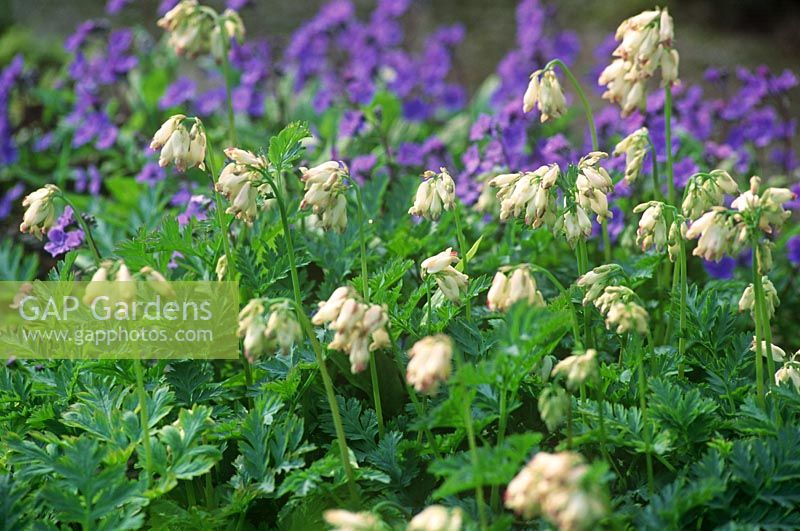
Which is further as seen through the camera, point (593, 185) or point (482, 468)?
point (593, 185)

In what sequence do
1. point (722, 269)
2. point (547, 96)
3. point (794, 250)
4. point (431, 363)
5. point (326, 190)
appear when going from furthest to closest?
point (794, 250) → point (722, 269) → point (547, 96) → point (326, 190) → point (431, 363)

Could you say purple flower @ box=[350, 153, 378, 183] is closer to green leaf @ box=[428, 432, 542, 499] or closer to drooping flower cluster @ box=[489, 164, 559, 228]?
drooping flower cluster @ box=[489, 164, 559, 228]

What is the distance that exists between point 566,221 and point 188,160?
105cm

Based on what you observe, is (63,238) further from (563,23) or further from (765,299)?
(563,23)

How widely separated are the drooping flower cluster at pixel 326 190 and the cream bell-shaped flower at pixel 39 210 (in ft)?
2.48

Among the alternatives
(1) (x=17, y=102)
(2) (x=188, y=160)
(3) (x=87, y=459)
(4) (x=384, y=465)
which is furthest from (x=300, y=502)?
(1) (x=17, y=102)

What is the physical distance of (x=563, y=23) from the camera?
8.15 meters

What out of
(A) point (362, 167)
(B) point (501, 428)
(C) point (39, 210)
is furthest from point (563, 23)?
(B) point (501, 428)

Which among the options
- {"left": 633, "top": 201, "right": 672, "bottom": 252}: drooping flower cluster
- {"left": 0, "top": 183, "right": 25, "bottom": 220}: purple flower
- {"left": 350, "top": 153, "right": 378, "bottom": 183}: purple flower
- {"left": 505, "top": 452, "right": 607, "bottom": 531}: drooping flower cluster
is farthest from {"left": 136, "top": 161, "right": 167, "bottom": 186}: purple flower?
{"left": 505, "top": 452, "right": 607, "bottom": 531}: drooping flower cluster

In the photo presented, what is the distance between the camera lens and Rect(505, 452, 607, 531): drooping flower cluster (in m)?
1.62

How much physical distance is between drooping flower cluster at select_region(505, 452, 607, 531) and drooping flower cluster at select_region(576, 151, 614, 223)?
35.5 inches

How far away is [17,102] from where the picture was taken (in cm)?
623

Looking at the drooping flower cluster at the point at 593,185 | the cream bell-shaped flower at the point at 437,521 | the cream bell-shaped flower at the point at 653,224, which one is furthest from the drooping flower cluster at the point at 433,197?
the cream bell-shaped flower at the point at 437,521

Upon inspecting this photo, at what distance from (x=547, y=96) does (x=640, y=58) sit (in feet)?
0.97
